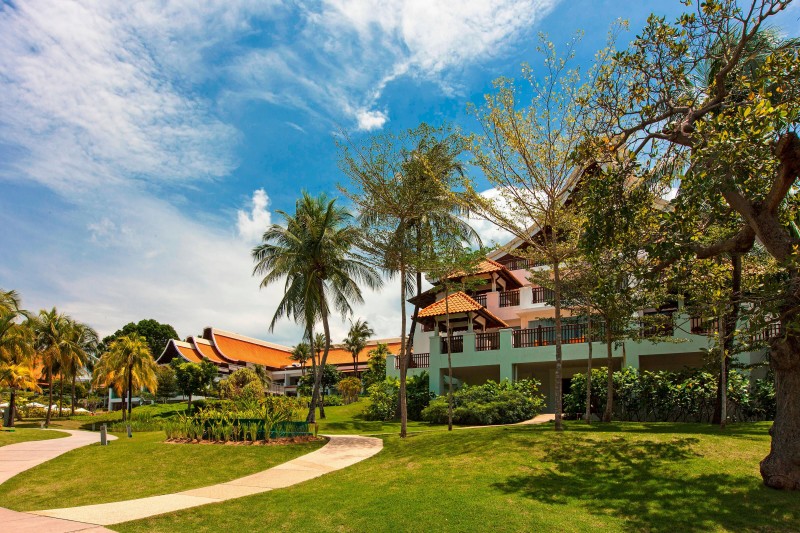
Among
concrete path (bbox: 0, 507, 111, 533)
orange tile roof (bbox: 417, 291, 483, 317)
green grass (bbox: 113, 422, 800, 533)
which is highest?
orange tile roof (bbox: 417, 291, 483, 317)

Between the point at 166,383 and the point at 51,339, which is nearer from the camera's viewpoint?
the point at 51,339

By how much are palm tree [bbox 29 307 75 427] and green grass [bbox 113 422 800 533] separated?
122 ft

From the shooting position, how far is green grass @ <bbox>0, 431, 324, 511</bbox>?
10.8 m

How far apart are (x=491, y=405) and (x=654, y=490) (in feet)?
42.8

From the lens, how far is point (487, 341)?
27047 millimetres

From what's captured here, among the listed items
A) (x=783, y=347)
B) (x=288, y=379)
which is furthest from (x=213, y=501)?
(x=288, y=379)

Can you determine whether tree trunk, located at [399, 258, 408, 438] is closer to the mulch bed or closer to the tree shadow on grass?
the mulch bed

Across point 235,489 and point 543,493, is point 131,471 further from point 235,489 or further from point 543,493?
point 543,493

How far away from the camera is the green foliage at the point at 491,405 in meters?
21.6

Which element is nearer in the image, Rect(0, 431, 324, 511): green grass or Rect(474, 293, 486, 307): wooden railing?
Rect(0, 431, 324, 511): green grass

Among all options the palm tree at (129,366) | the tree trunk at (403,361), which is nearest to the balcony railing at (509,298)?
the tree trunk at (403,361)

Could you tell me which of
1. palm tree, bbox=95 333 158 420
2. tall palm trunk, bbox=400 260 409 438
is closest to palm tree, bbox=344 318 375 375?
palm tree, bbox=95 333 158 420

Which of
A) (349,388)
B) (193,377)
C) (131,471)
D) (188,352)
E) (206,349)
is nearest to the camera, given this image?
(131,471)

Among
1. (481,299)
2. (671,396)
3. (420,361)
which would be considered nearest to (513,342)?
(420,361)
